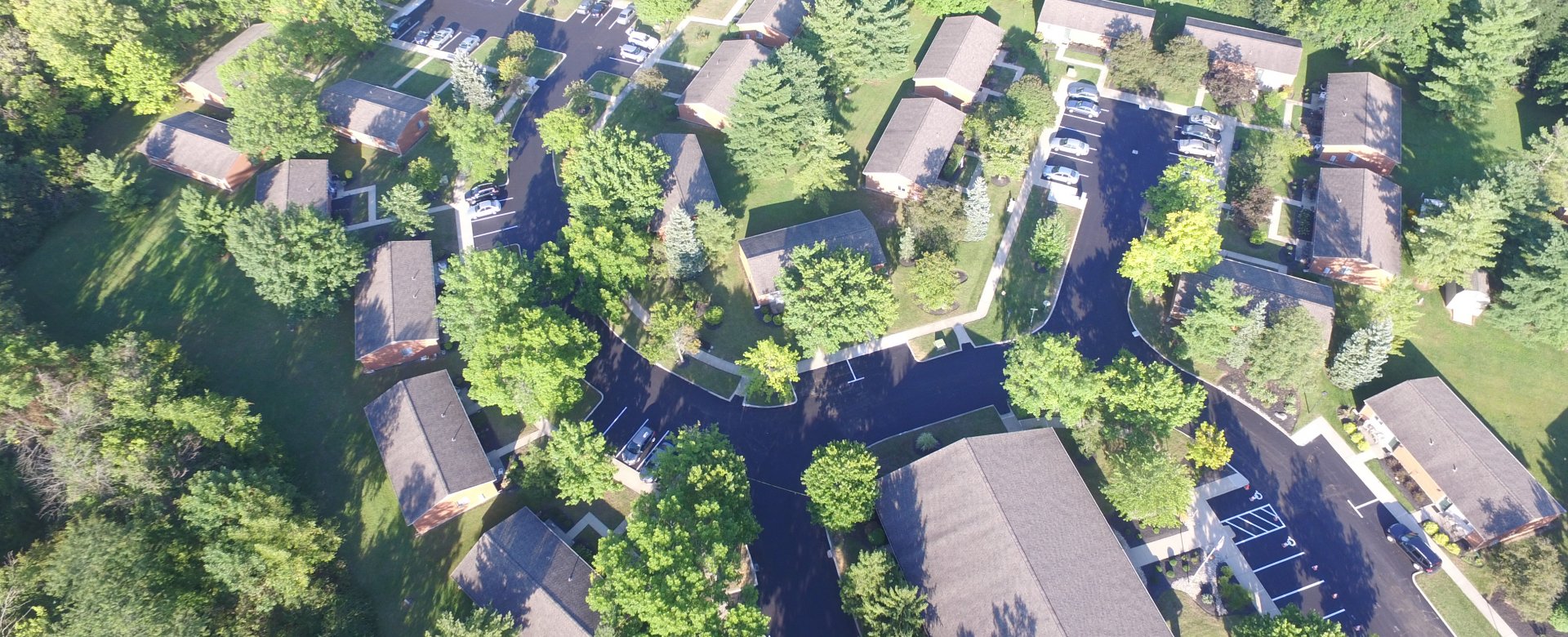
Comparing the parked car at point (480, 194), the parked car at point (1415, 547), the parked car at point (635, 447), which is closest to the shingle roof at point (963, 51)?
the parked car at point (480, 194)

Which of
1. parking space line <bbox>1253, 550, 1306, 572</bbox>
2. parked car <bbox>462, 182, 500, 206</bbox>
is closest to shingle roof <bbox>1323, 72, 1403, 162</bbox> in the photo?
parking space line <bbox>1253, 550, 1306, 572</bbox>

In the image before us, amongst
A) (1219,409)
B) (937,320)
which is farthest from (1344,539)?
(937,320)

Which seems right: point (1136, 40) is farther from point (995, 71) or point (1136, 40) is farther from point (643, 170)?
point (643, 170)

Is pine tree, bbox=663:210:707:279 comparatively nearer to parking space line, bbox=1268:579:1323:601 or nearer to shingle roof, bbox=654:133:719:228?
shingle roof, bbox=654:133:719:228

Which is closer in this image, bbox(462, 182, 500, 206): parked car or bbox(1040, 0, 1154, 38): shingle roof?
bbox(462, 182, 500, 206): parked car

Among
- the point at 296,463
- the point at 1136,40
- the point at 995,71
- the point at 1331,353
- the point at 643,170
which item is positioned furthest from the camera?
the point at 995,71

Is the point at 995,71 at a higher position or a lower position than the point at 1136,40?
lower
